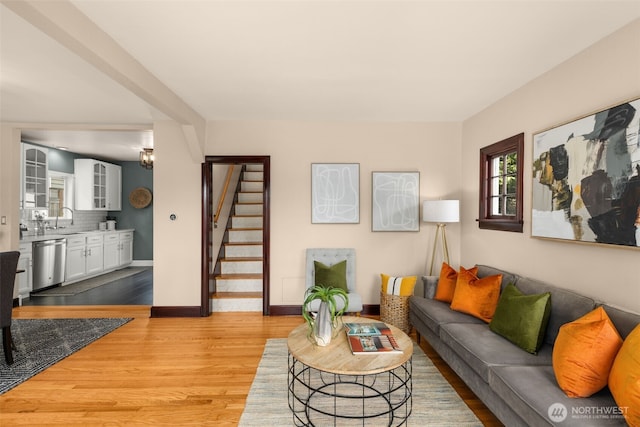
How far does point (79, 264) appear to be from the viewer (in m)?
6.19

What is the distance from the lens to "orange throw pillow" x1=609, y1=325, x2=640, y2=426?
1.37m

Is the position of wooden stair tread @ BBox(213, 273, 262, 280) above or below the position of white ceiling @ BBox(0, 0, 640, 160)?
below

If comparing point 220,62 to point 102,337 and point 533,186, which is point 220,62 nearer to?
point 533,186

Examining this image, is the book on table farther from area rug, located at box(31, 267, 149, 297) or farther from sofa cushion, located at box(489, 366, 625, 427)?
area rug, located at box(31, 267, 149, 297)

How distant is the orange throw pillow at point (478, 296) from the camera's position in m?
2.78

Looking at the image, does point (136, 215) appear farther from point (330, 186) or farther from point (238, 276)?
point (330, 186)

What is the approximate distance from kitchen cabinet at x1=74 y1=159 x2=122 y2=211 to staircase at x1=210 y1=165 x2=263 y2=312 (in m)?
3.41

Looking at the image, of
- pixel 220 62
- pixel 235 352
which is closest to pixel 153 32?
pixel 220 62

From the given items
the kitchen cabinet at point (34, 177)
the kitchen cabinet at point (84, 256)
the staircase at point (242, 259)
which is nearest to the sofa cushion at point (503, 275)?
the staircase at point (242, 259)

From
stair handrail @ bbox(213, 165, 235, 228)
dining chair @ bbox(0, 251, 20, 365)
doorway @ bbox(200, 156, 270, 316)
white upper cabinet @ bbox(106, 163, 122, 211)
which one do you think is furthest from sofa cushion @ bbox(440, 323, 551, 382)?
white upper cabinet @ bbox(106, 163, 122, 211)

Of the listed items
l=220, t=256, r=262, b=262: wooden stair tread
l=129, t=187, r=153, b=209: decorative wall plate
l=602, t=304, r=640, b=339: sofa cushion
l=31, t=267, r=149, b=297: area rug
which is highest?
l=129, t=187, r=153, b=209: decorative wall plate

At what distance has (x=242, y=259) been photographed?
4891mm

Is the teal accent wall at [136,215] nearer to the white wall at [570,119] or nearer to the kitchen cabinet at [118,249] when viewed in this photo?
the kitchen cabinet at [118,249]

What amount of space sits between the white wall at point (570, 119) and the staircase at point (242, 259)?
9.79 ft
